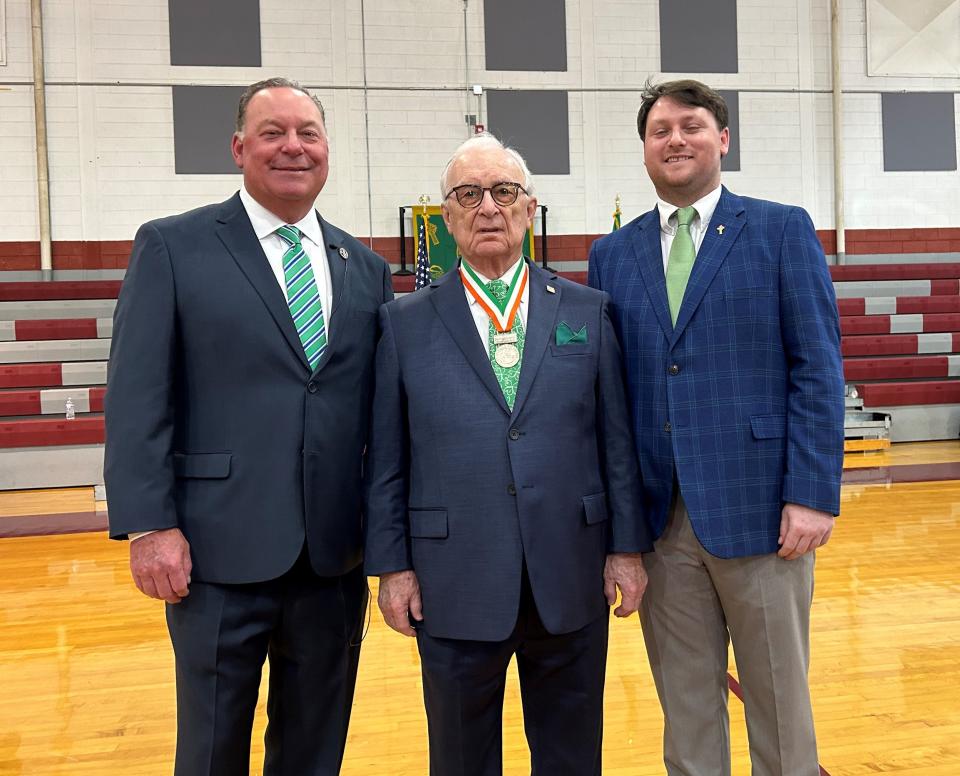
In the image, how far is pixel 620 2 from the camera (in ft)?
33.4

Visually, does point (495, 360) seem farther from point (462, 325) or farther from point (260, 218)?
point (260, 218)

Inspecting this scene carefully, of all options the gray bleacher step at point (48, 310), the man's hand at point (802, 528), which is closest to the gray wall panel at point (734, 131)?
the gray bleacher step at point (48, 310)

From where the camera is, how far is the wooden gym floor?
89.5 inches

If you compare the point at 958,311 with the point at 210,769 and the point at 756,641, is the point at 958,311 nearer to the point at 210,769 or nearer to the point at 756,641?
the point at 756,641

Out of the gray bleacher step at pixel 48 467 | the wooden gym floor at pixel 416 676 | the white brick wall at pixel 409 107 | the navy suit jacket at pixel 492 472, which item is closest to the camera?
the navy suit jacket at pixel 492 472

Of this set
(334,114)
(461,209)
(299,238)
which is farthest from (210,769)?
(334,114)

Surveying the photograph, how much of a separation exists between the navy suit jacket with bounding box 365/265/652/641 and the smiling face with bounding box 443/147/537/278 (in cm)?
10

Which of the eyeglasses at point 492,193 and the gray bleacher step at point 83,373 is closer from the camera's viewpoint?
the eyeglasses at point 492,193

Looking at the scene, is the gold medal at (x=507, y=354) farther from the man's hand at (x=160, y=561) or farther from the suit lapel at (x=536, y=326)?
the man's hand at (x=160, y=561)

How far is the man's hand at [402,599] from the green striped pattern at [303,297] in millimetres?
439

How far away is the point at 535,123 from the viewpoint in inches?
397

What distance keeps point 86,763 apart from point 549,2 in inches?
386

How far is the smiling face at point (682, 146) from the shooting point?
1703 millimetres

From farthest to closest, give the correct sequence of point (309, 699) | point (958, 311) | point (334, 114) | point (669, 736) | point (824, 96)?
point (824, 96) < point (334, 114) < point (958, 311) < point (669, 736) < point (309, 699)
